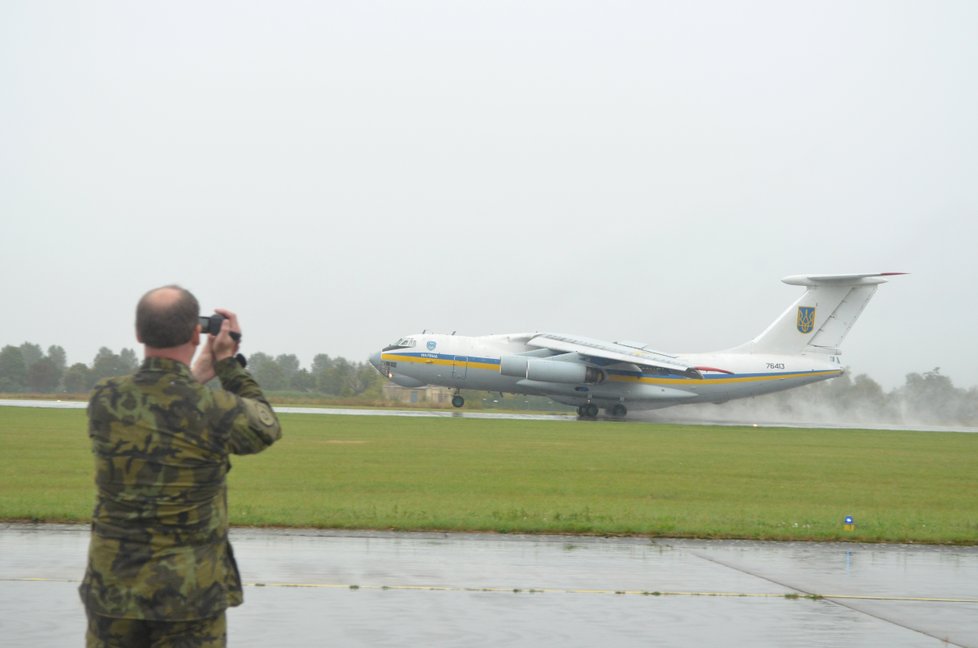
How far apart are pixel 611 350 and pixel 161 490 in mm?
47431

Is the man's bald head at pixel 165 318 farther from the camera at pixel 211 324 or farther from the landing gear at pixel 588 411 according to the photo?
the landing gear at pixel 588 411

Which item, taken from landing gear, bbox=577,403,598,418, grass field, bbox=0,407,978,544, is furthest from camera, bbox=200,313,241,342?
landing gear, bbox=577,403,598,418

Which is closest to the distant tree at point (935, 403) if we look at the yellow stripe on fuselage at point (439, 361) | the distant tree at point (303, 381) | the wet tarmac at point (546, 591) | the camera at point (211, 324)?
the yellow stripe on fuselage at point (439, 361)

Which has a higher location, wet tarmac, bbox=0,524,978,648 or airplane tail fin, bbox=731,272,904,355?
airplane tail fin, bbox=731,272,904,355

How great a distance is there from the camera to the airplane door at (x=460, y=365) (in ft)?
165

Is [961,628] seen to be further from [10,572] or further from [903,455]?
[903,455]

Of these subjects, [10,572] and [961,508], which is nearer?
[10,572]

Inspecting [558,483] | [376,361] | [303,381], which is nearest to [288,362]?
[303,381]

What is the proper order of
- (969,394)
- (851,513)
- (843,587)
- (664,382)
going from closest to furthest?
(843,587) → (851,513) → (664,382) → (969,394)

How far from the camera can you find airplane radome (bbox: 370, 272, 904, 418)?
50500 millimetres

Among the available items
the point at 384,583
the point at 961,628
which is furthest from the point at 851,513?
the point at 384,583

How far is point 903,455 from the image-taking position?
32.2 m

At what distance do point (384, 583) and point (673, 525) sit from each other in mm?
5576

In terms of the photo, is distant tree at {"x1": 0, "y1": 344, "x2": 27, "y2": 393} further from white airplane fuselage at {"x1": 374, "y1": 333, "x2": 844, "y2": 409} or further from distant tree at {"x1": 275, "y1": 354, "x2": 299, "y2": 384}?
white airplane fuselage at {"x1": 374, "y1": 333, "x2": 844, "y2": 409}
